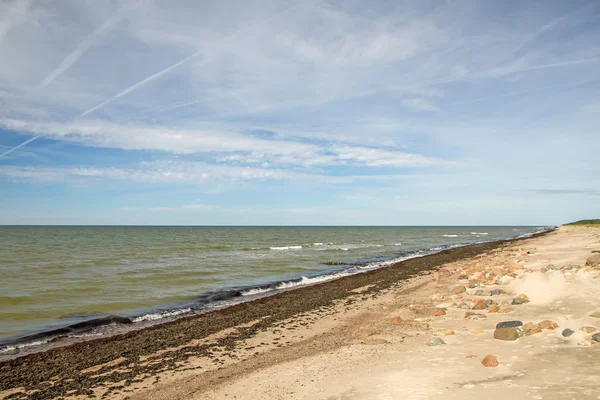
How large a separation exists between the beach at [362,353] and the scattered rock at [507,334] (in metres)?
0.02

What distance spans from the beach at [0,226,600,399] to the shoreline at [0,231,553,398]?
0.04 meters

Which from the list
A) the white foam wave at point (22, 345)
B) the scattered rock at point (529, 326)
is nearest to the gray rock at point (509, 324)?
the scattered rock at point (529, 326)

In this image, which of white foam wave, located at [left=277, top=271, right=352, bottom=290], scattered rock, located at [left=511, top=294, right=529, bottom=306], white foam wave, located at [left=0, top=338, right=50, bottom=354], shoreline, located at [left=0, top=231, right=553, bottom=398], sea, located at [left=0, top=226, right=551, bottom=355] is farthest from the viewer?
white foam wave, located at [left=277, top=271, right=352, bottom=290]

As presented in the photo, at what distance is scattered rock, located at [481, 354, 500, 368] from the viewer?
21.4ft

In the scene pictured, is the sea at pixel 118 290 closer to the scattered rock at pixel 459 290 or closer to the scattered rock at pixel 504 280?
the scattered rock at pixel 459 290

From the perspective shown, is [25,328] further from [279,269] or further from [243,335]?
[279,269]

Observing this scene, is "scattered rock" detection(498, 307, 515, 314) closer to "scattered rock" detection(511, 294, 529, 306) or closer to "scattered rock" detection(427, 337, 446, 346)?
"scattered rock" detection(511, 294, 529, 306)

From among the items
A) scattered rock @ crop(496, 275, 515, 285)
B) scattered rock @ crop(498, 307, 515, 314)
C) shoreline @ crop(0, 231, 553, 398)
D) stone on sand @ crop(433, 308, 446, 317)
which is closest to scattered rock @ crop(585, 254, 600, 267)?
scattered rock @ crop(496, 275, 515, 285)

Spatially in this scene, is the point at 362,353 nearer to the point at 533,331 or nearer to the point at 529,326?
the point at 533,331

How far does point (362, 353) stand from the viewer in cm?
833

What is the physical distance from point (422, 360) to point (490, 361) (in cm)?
123

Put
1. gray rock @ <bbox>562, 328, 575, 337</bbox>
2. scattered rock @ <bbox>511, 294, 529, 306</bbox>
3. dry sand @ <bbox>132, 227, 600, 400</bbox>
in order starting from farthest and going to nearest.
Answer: scattered rock @ <bbox>511, 294, 529, 306</bbox>, gray rock @ <bbox>562, 328, 575, 337</bbox>, dry sand @ <bbox>132, 227, 600, 400</bbox>

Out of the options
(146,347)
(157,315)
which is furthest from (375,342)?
(157,315)

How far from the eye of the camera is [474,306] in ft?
37.0
